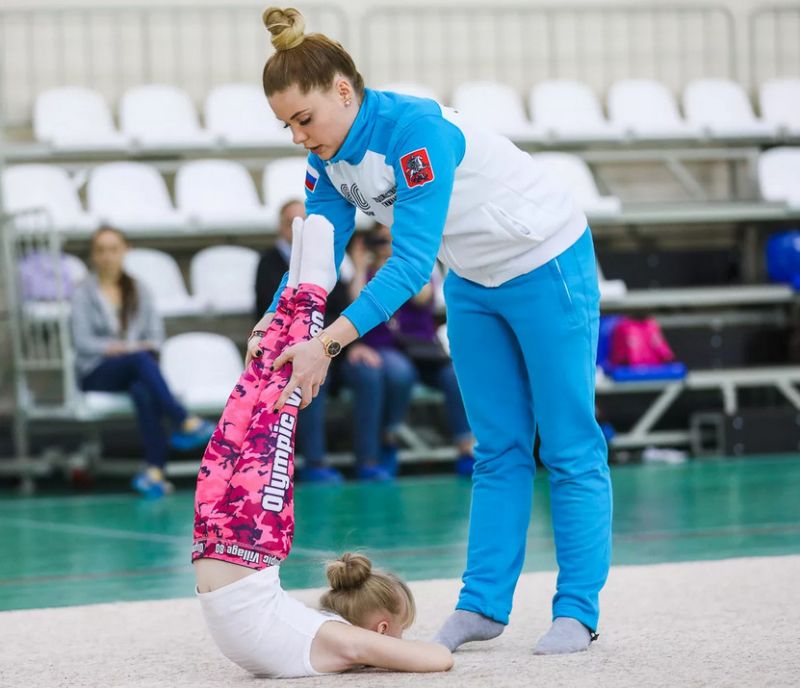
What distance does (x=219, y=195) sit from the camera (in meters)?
7.19

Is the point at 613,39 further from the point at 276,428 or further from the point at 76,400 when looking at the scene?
the point at 276,428

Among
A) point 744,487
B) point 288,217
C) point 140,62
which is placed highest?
point 140,62

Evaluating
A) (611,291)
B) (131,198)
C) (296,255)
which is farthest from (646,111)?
(296,255)

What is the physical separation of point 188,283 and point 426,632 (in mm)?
5148

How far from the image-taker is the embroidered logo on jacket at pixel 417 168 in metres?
2.31

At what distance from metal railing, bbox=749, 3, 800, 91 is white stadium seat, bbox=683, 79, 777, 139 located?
0.48 m

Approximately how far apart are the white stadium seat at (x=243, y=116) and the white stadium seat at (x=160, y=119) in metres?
0.12

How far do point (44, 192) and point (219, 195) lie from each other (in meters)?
0.90

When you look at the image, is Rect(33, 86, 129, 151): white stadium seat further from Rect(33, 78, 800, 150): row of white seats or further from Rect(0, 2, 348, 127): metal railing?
Rect(0, 2, 348, 127): metal railing

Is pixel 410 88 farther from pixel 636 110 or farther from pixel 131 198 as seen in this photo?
pixel 131 198

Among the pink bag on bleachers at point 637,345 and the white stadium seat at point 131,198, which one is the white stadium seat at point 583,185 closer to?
the pink bag on bleachers at point 637,345

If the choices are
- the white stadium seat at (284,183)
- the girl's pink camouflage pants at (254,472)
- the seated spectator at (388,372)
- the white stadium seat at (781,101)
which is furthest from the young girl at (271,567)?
the white stadium seat at (781,101)

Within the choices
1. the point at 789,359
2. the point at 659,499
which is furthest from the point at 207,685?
the point at 789,359

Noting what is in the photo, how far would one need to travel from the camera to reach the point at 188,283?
301 inches
